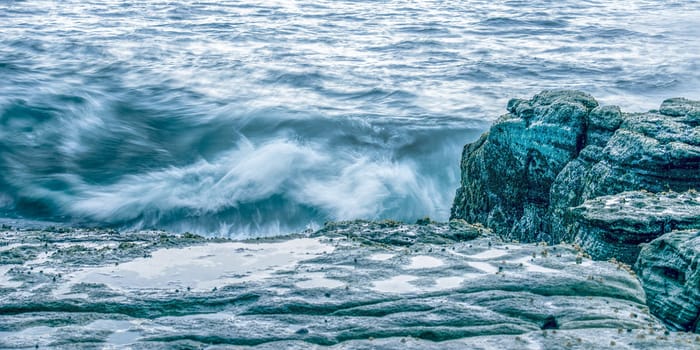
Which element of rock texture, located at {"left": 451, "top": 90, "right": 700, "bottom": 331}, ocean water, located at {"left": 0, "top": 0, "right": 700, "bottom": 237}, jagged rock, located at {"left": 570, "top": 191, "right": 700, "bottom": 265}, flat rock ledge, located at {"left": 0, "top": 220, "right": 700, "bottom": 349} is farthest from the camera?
ocean water, located at {"left": 0, "top": 0, "right": 700, "bottom": 237}

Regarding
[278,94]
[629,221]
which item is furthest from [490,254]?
[278,94]

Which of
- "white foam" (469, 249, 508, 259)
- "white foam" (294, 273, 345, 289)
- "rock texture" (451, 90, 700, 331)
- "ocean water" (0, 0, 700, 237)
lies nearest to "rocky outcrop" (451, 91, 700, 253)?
"rock texture" (451, 90, 700, 331)

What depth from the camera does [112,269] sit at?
10.6 metres

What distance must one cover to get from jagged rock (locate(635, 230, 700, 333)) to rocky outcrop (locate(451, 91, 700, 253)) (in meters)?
0.91

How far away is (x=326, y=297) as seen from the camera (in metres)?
9.08

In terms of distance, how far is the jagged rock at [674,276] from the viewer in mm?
8555

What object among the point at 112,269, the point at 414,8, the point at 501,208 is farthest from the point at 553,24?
the point at 112,269

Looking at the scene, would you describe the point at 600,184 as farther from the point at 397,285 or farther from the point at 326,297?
the point at 326,297

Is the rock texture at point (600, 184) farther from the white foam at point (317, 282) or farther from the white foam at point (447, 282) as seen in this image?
the white foam at point (317, 282)

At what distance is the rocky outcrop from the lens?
11.8m

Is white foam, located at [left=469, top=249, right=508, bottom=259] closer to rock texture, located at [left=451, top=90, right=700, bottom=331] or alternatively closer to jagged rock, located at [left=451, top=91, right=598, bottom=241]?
rock texture, located at [left=451, top=90, right=700, bottom=331]

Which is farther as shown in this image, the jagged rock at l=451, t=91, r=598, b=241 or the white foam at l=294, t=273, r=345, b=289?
the jagged rock at l=451, t=91, r=598, b=241

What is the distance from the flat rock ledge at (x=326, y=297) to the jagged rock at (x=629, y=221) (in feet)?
1.35

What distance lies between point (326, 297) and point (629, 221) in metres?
4.64
